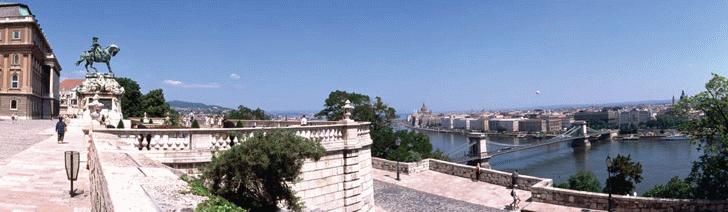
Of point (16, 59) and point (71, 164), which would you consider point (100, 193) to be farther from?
point (16, 59)

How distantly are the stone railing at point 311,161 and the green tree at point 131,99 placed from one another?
2056 inches

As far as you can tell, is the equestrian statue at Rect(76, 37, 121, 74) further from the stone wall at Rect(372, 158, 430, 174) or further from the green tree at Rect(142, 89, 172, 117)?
the green tree at Rect(142, 89, 172, 117)

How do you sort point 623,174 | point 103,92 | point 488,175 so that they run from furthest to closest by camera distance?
point 103,92 → point 623,174 → point 488,175

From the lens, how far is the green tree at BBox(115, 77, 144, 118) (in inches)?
2349

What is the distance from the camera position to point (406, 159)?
44.8 m

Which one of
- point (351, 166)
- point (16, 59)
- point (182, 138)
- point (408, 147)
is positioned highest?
point (16, 59)

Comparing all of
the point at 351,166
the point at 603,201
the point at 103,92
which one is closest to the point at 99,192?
the point at 351,166

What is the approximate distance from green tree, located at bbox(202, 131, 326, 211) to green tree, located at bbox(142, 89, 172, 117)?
5521 centimetres

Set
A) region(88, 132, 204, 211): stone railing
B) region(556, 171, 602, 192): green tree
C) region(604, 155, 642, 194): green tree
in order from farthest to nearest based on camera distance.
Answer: region(556, 171, 602, 192): green tree < region(604, 155, 642, 194): green tree < region(88, 132, 204, 211): stone railing

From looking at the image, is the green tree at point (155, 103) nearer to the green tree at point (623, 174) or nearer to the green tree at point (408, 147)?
the green tree at point (408, 147)

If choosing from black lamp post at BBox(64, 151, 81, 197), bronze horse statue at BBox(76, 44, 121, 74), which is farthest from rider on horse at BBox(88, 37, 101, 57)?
black lamp post at BBox(64, 151, 81, 197)

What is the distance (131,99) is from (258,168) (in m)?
60.5

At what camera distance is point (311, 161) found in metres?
11.7

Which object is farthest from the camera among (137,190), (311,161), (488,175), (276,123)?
(488,175)
